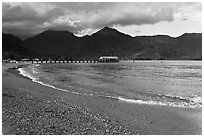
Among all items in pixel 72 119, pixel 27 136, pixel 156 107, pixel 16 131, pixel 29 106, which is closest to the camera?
pixel 27 136

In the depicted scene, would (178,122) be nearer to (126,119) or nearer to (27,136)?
(126,119)

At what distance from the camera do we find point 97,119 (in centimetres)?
1203

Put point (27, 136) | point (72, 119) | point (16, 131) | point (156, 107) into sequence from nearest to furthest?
point (27, 136)
point (16, 131)
point (72, 119)
point (156, 107)

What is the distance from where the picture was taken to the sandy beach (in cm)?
1036

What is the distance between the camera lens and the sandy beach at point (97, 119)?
10359mm

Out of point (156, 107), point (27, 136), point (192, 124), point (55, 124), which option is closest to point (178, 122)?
point (192, 124)

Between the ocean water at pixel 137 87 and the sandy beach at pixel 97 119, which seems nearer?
the sandy beach at pixel 97 119

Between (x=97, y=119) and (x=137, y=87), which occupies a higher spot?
(x=97, y=119)

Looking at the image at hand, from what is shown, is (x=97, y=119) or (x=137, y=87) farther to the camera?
(x=137, y=87)

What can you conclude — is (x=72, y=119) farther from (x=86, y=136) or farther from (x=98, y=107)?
(x=98, y=107)

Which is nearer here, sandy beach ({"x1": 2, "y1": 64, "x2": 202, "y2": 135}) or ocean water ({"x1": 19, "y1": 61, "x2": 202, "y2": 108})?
sandy beach ({"x1": 2, "y1": 64, "x2": 202, "y2": 135})

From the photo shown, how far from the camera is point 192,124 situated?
1206 centimetres

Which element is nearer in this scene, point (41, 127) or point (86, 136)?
point (86, 136)

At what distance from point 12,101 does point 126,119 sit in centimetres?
839
